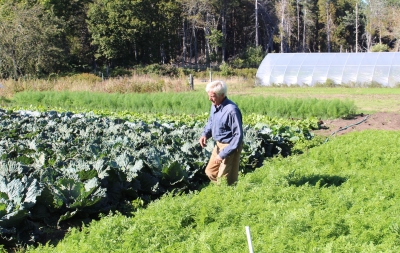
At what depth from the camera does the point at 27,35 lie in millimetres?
32281

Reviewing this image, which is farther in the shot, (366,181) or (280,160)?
(280,160)

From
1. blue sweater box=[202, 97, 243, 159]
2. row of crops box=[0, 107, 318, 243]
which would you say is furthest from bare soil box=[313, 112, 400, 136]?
blue sweater box=[202, 97, 243, 159]

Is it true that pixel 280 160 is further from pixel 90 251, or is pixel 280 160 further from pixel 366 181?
pixel 90 251

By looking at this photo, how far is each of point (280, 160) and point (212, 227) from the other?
13.9 ft

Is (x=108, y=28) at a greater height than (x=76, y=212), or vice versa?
(x=108, y=28)

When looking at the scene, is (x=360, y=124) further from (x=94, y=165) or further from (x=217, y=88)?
(x=94, y=165)

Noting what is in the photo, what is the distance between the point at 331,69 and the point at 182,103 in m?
14.3

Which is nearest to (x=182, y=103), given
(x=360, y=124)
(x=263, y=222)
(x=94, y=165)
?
(x=360, y=124)

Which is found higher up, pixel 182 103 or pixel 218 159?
pixel 218 159

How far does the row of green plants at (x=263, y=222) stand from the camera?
4098 millimetres

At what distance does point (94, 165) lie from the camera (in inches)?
254

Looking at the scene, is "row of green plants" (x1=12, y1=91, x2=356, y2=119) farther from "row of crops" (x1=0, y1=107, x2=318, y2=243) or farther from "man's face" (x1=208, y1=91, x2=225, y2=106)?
"man's face" (x1=208, y1=91, x2=225, y2=106)

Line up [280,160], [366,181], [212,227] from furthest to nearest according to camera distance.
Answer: [280,160] → [366,181] → [212,227]

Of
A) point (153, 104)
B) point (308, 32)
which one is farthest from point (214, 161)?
point (308, 32)
